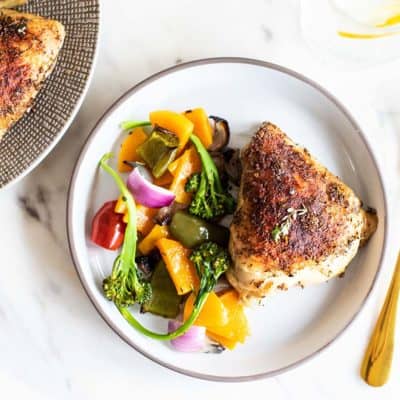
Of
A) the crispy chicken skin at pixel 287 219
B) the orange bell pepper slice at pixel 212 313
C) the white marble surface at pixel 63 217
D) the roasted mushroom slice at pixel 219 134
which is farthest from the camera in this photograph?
the white marble surface at pixel 63 217

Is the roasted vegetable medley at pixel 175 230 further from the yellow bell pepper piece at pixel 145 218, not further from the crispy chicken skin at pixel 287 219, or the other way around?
the crispy chicken skin at pixel 287 219

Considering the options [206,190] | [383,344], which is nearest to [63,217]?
[206,190]

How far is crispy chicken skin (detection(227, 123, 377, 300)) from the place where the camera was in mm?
2242

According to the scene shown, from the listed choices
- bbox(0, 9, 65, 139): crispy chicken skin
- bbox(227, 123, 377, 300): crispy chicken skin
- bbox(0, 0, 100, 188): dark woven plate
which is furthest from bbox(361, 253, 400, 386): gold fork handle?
bbox(0, 9, 65, 139): crispy chicken skin

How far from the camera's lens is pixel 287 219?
224 cm

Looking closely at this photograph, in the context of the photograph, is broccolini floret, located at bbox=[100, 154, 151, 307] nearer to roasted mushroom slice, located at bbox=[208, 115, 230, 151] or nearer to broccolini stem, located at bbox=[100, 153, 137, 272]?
broccolini stem, located at bbox=[100, 153, 137, 272]

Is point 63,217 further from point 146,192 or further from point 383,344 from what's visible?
point 383,344

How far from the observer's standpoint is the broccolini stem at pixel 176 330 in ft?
7.61

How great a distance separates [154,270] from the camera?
2445 millimetres

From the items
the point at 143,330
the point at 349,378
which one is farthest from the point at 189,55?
the point at 349,378

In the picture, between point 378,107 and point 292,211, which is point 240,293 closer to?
point 292,211

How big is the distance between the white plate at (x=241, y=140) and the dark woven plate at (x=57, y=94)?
166 millimetres

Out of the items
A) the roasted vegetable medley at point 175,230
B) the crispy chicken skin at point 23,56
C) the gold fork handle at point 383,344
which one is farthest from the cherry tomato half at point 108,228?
the gold fork handle at point 383,344

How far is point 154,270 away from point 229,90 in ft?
2.55
